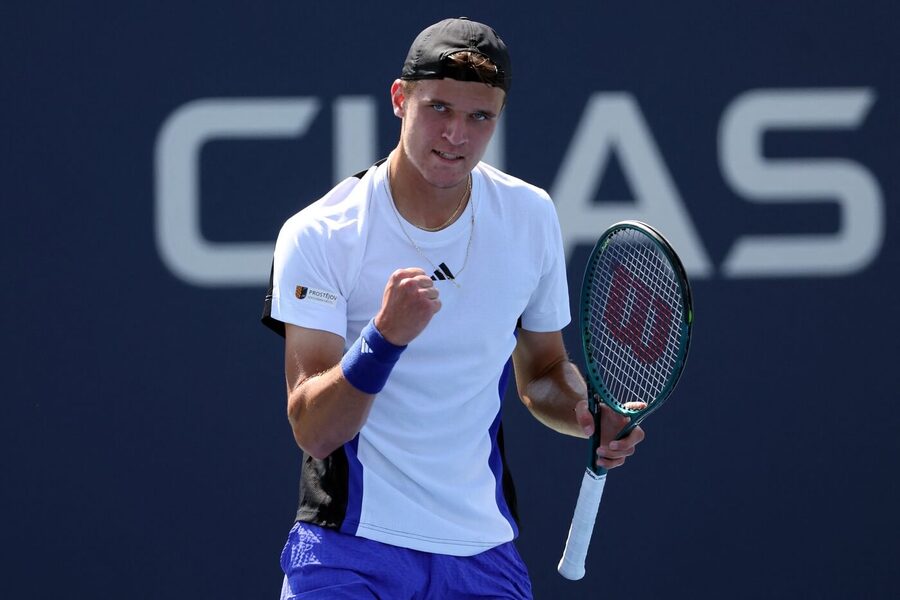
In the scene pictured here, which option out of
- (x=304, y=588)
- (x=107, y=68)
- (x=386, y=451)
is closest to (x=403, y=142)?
(x=386, y=451)

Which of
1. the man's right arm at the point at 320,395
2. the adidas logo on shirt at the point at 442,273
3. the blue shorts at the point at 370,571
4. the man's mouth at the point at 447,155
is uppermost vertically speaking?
the man's mouth at the point at 447,155

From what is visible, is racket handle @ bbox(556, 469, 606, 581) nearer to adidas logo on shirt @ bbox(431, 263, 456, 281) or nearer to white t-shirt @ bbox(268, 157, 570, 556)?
white t-shirt @ bbox(268, 157, 570, 556)

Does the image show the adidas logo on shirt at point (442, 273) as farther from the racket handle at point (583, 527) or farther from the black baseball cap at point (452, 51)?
the racket handle at point (583, 527)

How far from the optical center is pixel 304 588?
238 cm

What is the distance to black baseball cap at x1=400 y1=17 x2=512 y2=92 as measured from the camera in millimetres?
2346

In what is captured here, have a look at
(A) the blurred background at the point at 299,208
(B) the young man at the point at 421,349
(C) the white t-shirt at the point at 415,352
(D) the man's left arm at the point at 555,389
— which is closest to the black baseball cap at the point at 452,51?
(B) the young man at the point at 421,349

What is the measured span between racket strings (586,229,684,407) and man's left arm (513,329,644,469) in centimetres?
7

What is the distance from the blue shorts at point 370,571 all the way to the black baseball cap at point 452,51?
2.67ft

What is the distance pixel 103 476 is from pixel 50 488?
0.51ft

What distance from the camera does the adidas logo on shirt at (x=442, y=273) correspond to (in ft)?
8.02

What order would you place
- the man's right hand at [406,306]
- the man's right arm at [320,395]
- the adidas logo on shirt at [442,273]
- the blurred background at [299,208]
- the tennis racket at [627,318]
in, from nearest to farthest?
A: the man's right hand at [406,306] < the man's right arm at [320,395] < the adidas logo on shirt at [442,273] < the tennis racket at [627,318] < the blurred background at [299,208]

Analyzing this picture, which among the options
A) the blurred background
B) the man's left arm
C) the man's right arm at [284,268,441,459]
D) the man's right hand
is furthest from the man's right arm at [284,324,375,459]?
the blurred background

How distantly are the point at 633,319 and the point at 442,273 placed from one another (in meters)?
0.44

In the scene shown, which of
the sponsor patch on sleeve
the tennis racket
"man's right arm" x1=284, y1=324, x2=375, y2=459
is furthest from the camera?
the tennis racket
